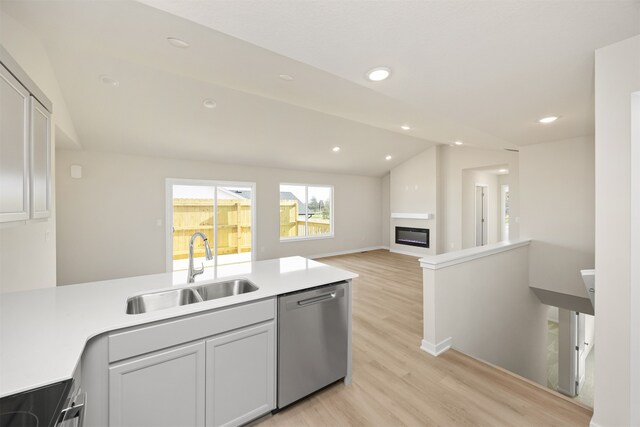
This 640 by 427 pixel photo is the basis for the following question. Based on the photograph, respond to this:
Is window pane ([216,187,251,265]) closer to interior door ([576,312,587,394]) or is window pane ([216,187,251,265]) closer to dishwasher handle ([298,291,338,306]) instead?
dishwasher handle ([298,291,338,306])

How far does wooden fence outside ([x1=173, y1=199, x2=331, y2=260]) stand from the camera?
5.29m

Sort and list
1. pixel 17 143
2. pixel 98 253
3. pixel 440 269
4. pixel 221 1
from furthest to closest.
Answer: pixel 98 253, pixel 440 269, pixel 17 143, pixel 221 1

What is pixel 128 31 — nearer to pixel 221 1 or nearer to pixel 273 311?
pixel 221 1

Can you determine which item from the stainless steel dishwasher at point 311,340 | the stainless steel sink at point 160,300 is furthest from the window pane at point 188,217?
the stainless steel dishwasher at point 311,340

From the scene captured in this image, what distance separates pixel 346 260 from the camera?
679 cm

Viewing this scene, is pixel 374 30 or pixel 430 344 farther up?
pixel 374 30

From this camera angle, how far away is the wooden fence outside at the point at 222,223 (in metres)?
5.29

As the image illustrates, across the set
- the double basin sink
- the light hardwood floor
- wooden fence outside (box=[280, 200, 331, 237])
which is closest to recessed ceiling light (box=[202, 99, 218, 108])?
the double basin sink

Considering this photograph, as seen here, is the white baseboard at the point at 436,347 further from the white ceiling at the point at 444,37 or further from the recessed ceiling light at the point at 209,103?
the recessed ceiling light at the point at 209,103

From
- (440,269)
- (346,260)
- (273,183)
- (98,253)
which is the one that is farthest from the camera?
(346,260)

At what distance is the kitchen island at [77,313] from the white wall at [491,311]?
1.25 m

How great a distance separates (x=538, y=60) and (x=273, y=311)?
88.9 inches

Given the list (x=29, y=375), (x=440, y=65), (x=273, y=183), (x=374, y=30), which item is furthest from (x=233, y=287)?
(x=273, y=183)

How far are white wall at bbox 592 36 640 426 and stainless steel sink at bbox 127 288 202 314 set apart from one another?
8.16ft
